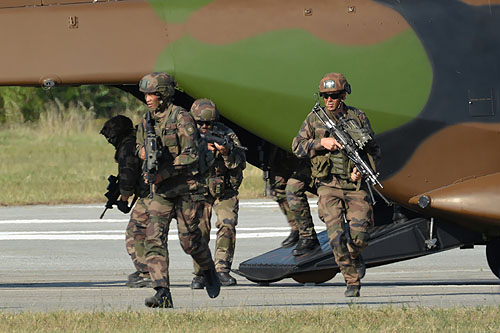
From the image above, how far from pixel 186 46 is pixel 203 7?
0.41 meters

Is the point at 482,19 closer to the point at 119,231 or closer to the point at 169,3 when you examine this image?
the point at 169,3

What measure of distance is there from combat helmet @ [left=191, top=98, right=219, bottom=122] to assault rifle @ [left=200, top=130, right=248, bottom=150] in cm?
20

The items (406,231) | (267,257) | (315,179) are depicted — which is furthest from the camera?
(267,257)

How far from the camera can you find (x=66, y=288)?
12.1 m

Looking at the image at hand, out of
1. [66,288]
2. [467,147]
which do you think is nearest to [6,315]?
[66,288]

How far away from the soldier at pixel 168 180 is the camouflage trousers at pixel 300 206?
2.44 metres

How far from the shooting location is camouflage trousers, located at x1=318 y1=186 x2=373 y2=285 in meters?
10.7

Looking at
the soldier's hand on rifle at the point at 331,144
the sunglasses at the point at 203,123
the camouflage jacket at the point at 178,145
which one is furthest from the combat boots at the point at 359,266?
the sunglasses at the point at 203,123

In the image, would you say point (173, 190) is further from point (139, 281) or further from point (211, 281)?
point (139, 281)

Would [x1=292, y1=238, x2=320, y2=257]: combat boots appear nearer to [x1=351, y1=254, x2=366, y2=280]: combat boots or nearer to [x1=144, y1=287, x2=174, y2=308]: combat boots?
Answer: [x1=351, y1=254, x2=366, y2=280]: combat boots

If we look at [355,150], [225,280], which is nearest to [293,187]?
[225,280]

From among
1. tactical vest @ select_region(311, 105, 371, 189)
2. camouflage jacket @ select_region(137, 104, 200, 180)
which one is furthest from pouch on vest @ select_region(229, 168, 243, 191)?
camouflage jacket @ select_region(137, 104, 200, 180)

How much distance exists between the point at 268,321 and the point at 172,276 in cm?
492

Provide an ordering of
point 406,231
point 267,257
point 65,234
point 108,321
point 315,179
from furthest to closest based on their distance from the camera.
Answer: point 65,234 → point 267,257 → point 406,231 → point 315,179 → point 108,321
